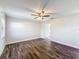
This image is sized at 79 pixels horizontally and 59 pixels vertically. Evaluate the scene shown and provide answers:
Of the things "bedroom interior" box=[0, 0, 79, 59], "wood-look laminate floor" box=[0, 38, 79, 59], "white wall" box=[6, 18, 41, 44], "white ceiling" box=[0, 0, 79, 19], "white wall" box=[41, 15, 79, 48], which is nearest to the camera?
"white ceiling" box=[0, 0, 79, 19]

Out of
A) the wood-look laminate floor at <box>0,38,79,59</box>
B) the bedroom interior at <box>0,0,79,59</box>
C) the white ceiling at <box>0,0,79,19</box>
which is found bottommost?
the wood-look laminate floor at <box>0,38,79,59</box>

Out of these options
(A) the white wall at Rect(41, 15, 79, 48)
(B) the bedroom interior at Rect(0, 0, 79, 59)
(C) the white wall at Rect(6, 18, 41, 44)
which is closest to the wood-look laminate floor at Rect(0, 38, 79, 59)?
(B) the bedroom interior at Rect(0, 0, 79, 59)

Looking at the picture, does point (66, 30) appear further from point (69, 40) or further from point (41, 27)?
point (41, 27)

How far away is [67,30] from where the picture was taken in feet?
19.6

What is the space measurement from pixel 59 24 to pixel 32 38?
3.50 metres

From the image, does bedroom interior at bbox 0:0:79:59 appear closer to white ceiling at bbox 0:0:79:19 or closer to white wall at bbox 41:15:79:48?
white wall at bbox 41:15:79:48

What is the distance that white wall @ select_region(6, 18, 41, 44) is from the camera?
6781 millimetres

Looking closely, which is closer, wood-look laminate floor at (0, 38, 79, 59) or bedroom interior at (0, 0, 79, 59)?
wood-look laminate floor at (0, 38, 79, 59)

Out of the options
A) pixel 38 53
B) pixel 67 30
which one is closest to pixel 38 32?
pixel 67 30

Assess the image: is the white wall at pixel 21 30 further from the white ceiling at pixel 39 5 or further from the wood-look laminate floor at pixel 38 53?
the white ceiling at pixel 39 5

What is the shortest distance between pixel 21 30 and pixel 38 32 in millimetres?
2410

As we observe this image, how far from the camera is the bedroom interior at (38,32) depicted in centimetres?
426

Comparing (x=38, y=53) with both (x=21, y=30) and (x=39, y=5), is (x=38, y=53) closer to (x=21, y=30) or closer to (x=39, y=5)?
(x=39, y=5)

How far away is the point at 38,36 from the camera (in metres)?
9.66
